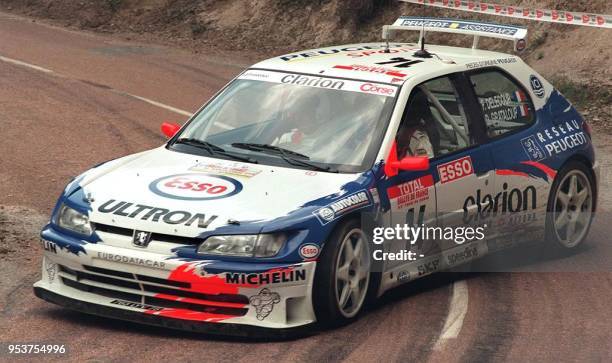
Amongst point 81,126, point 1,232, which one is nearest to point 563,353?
point 1,232

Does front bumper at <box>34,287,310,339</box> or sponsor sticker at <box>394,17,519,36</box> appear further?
sponsor sticker at <box>394,17,519,36</box>

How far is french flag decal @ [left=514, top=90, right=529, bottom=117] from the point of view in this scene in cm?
980

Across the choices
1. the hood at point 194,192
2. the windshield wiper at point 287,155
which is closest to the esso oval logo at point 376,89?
the windshield wiper at point 287,155

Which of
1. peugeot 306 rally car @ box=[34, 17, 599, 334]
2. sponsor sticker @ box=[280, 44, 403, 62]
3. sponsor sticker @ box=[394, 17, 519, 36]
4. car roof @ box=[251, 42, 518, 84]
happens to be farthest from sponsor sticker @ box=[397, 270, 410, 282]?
sponsor sticker @ box=[394, 17, 519, 36]

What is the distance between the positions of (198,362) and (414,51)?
3710 mm

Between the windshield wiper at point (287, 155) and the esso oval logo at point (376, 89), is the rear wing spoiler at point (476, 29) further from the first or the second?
the windshield wiper at point (287, 155)

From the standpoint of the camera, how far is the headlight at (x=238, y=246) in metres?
7.44

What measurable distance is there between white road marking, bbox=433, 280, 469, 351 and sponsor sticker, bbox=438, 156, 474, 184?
0.80 metres

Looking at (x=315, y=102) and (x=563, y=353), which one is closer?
(x=563, y=353)

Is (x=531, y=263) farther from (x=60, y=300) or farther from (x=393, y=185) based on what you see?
(x=60, y=300)

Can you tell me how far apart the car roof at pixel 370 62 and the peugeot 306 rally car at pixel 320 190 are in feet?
0.06

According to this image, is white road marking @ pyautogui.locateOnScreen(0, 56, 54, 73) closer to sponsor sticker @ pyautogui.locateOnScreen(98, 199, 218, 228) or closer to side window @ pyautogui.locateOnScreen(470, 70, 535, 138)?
side window @ pyautogui.locateOnScreen(470, 70, 535, 138)

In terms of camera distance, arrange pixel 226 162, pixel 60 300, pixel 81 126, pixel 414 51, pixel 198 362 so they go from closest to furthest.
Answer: pixel 198 362, pixel 60 300, pixel 226 162, pixel 414 51, pixel 81 126

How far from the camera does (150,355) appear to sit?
7.25 m
